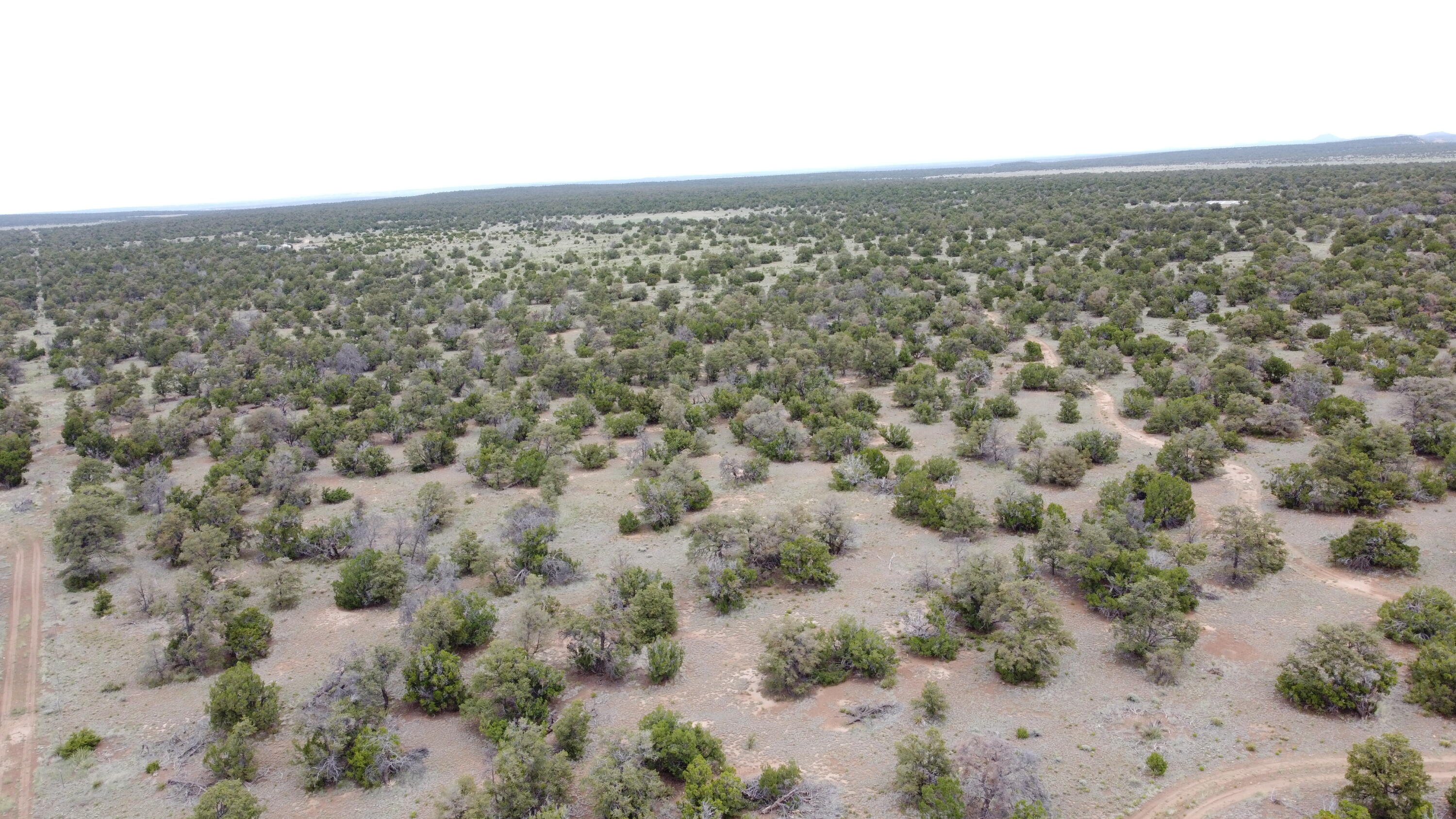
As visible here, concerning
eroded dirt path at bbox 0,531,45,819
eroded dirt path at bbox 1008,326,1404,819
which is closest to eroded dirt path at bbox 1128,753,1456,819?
eroded dirt path at bbox 1008,326,1404,819

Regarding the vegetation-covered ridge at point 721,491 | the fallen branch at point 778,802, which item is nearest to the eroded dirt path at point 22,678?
the vegetation-covered ridge at point 721,491

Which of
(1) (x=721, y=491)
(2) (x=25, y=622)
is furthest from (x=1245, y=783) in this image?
(2) (x=25, y=622)

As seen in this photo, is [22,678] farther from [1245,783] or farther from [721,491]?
[1245,783]

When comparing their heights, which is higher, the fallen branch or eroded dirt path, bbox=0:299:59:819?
eroded dirt path, bbox=0:299:59:819

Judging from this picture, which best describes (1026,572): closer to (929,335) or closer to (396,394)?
(929,335)

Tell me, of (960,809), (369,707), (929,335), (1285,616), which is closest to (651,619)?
(369,707)

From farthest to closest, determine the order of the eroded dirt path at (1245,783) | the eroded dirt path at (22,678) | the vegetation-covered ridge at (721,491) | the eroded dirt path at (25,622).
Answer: the vegetation-covered ridge at (721,491), the eroded dirt path at (25,622), the eroded dirt path at (22,678), the eroded dirt path at (1245,783)

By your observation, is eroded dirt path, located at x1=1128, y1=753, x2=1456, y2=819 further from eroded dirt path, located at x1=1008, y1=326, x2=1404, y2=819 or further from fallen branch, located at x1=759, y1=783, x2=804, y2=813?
fallen branch, located at x1=759, y1=783, x2=804, y2=813

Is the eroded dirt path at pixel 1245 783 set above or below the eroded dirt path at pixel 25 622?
below

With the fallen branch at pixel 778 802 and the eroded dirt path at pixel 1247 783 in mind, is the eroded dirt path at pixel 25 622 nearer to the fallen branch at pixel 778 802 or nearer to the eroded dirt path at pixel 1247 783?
the fallen branch at pixel 778 802
